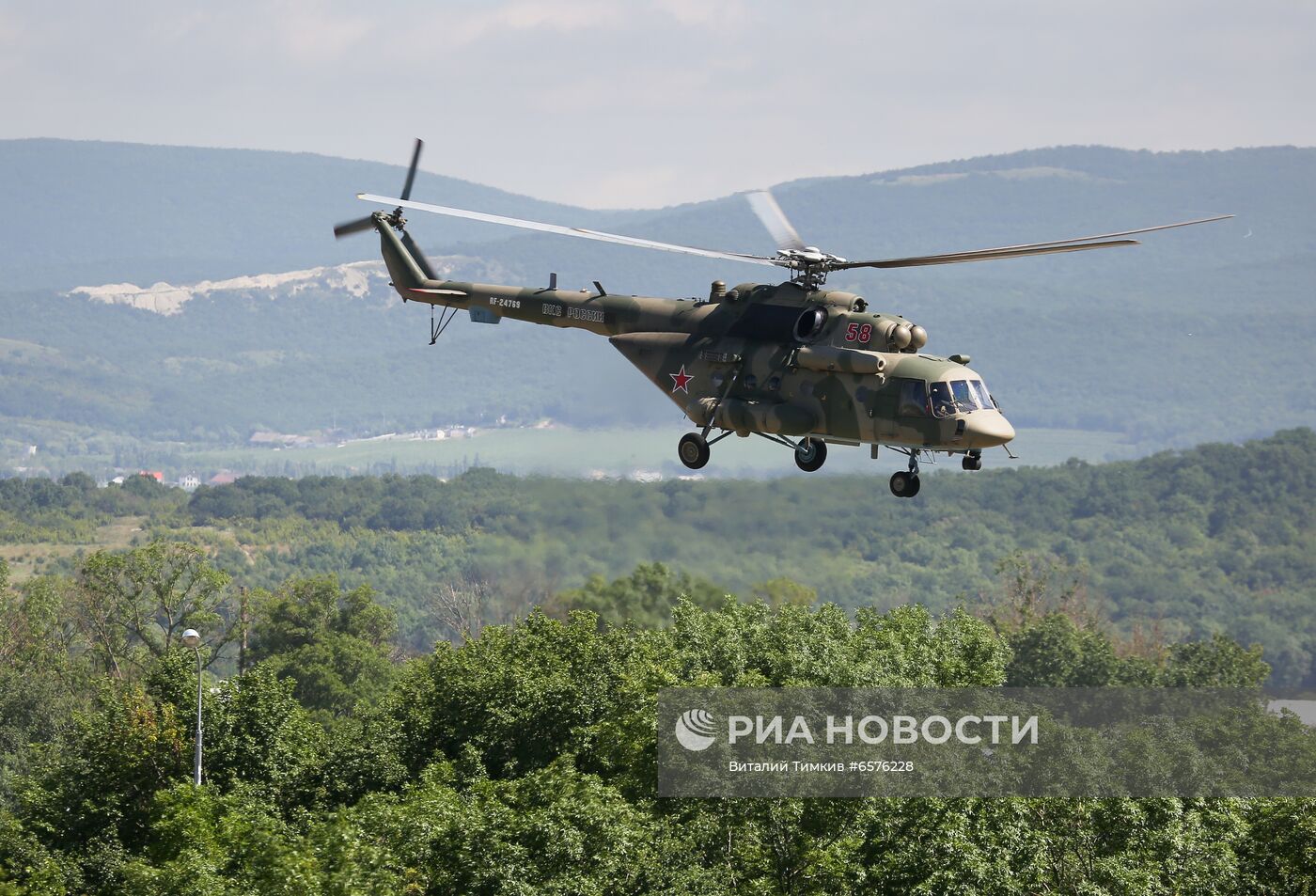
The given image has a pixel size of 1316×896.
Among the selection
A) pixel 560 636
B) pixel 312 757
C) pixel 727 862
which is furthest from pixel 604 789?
pixel 560 636

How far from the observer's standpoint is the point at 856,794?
5716 centimetres

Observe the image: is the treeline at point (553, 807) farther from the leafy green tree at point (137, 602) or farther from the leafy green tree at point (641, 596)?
the leafy green tree at point (641, 596)

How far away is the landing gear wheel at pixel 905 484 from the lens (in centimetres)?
4244

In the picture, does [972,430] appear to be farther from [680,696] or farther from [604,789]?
[680,696]

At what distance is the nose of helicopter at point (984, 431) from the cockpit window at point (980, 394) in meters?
0.53

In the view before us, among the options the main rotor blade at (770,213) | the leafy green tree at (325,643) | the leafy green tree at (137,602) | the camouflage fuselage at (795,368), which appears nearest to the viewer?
the camouflage fuselage at (795,368)

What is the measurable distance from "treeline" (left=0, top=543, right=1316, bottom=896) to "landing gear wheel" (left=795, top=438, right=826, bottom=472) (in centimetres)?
1351

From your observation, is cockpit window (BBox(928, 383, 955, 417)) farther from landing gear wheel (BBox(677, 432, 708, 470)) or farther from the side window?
landing gear wheel (BBox(677, 432, 708, 470))

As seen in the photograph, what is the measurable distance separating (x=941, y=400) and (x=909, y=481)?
7.58 feet

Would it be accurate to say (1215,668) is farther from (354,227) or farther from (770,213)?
(770,213)

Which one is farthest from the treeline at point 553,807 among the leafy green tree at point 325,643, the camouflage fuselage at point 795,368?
the leafy green tree at point 325,643

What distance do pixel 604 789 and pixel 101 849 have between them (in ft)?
59.5

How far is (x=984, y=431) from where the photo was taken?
→ 41156 millimetres

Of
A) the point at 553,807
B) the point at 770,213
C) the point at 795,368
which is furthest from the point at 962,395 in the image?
the point at 553,807
